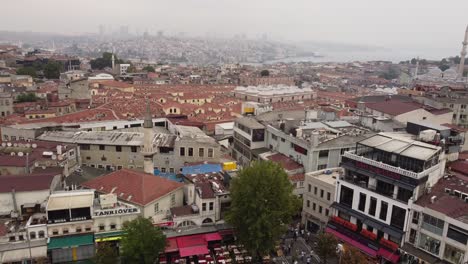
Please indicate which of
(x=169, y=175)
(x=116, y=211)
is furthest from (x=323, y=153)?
(x=116, y=211)

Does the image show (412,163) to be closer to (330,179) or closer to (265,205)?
(330,179)

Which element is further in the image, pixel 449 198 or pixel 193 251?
pixel 193 251

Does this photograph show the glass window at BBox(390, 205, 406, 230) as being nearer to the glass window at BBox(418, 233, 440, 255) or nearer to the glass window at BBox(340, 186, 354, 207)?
the glass window at BBox(418, 233, 440, 255)

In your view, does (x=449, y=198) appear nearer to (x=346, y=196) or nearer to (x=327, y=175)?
(x=346, y=196)

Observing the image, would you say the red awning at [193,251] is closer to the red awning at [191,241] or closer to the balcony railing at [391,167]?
the red awning at [191,241]

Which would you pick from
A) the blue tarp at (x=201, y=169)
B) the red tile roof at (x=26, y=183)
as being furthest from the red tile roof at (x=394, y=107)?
the red tile roof at (x=26, y=183)
